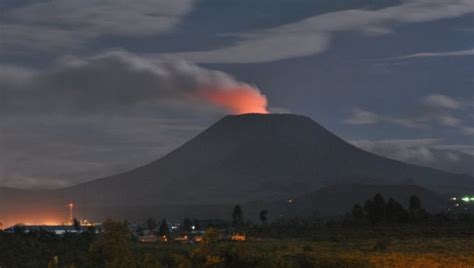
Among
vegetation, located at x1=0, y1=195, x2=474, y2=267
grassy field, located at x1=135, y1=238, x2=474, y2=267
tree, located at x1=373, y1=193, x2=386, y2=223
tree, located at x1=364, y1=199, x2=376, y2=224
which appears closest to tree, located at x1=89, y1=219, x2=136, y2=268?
vegetation, located at x1=0, y1=195, x2=474, y2=267

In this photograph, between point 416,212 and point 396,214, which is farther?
point 416,212

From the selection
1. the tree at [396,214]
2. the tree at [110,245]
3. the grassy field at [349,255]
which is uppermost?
the tree at [396,214]

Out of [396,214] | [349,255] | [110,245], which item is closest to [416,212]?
[396,214]

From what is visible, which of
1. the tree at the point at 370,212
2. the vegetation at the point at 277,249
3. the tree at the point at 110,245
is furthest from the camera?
the tree at the point at 370,212

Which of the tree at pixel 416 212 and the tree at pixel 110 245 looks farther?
the tree at pixel 416 212

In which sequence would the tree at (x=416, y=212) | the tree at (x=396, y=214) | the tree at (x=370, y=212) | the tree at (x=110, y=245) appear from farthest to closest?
1. the tree at (x=416, y=212)
2. the tree at (x=370, y=212)
3. the tree at (x=396, y=214)
4. the tree at (x=110, y=245)

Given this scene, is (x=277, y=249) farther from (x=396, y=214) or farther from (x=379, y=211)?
(x=396, y=214)

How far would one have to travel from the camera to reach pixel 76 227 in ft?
473

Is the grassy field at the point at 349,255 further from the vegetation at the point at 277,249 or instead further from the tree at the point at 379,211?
the tree at the point at 379,211

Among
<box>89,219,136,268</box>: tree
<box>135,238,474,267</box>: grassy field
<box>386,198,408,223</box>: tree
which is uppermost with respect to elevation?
<box>386,198,408,223</box>: tree

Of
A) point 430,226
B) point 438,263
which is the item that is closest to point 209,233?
point 438,263

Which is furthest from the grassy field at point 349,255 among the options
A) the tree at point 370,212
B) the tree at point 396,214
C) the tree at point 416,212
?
the tree at point 416,212

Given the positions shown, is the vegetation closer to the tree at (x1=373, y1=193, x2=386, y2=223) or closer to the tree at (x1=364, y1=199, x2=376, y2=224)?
the tree at (x1=364, y1=199, x2=376, y2=224)

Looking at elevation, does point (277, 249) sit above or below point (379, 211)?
below
